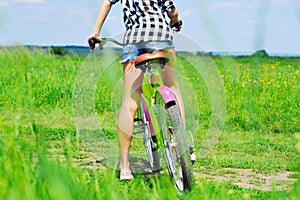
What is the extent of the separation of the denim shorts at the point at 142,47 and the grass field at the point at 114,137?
0.63 ft

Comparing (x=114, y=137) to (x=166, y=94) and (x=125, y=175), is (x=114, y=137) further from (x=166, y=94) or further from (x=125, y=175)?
(x=166, y=94)

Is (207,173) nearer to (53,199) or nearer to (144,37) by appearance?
(144,37)

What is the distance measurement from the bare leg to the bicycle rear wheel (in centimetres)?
30

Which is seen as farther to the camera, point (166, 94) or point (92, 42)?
point (92, 42)

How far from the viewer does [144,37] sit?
4.19m

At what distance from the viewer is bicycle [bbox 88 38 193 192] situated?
3783 millimetres

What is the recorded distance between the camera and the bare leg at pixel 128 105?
170 inches

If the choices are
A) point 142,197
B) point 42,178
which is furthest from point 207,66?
point 42,178

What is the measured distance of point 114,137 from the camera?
6.44 m

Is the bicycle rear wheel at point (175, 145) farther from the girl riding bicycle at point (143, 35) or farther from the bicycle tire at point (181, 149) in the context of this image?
the girl riding bicycle at point (143, 35)

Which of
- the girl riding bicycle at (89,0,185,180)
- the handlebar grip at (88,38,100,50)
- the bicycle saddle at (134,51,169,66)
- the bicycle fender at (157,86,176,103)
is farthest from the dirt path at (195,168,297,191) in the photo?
the handlebar grip at (88,38,100,50)

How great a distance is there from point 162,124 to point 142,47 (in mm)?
527

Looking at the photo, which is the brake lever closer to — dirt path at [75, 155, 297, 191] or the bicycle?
the bicycle

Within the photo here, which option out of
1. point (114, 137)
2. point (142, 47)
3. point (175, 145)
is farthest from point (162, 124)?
point (114, 137)
